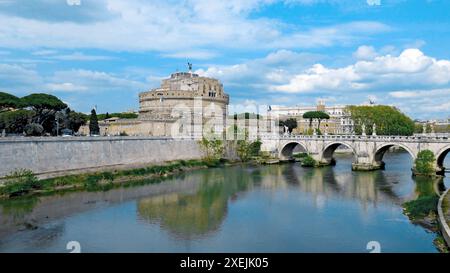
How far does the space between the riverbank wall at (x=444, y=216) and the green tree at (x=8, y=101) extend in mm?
24564

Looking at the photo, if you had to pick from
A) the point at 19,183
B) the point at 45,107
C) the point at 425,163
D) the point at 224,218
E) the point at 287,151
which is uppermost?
the point at 45,107

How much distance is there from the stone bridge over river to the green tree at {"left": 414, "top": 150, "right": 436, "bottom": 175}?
0.43 m

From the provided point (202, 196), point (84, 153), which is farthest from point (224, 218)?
point (84, 153)

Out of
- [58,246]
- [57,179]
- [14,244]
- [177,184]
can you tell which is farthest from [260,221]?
[57,179]

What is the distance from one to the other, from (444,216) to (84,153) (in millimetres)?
18616

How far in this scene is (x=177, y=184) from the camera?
80.8 ft

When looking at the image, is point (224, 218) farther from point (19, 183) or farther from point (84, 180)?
point (84, 180)

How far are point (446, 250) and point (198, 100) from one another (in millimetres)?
35736

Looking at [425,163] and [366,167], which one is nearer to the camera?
[425,163]

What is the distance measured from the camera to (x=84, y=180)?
23.1 metres

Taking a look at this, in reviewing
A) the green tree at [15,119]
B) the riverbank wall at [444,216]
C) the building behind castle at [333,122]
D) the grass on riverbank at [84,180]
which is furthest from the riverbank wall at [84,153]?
the building behind castle at [333,122]

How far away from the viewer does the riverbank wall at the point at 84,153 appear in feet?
69.4

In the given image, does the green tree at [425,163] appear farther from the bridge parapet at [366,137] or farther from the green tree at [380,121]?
the green tree at [380,121]

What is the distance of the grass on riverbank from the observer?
19.6 meters
